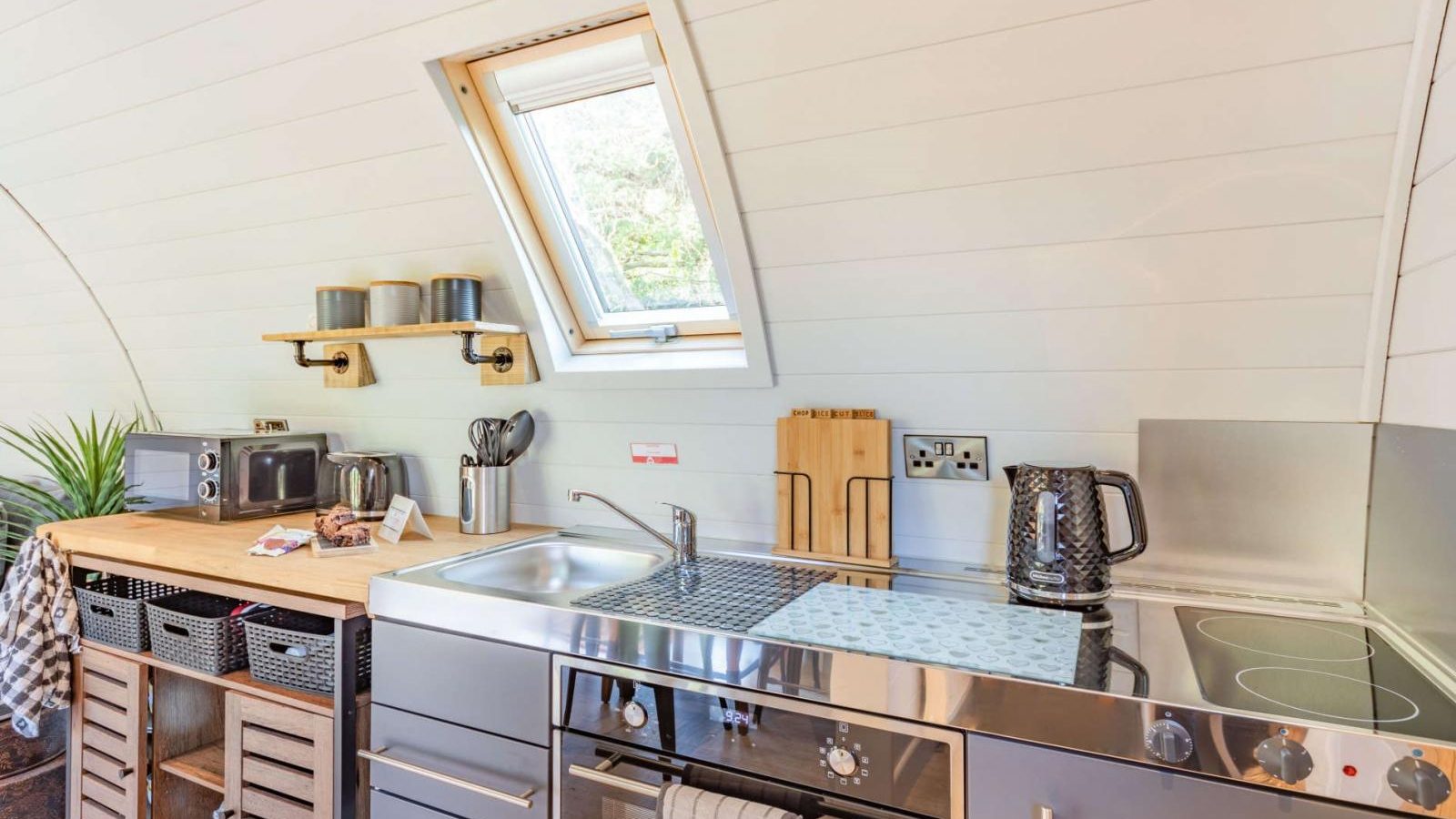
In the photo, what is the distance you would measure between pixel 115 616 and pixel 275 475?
0.58 meters

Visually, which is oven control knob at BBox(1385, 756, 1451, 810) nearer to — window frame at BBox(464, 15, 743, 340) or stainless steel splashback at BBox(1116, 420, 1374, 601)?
stainless steel splashback at BBox(1116, 420, 1374, 601)

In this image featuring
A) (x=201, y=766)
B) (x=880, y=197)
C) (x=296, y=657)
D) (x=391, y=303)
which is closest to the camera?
(x=880, y=197)

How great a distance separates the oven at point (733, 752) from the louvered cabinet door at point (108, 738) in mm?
1289

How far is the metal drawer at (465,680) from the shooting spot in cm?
145

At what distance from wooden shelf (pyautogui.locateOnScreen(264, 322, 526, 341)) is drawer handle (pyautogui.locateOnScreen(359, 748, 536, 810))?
101 cm

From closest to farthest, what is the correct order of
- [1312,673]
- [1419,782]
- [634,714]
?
[1419,782], [1312,673], [634,714]

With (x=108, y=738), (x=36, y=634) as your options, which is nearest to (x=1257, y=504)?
(x=108, y=738)

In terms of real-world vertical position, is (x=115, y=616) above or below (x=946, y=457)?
below

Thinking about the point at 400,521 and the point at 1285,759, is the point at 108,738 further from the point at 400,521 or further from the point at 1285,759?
the point at 1285,759

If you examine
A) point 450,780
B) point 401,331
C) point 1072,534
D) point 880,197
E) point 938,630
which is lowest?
point 450,780

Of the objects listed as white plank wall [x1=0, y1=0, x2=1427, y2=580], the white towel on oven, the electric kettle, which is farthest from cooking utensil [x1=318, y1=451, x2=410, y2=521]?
the electric kettle

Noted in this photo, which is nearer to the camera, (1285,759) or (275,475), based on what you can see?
(1285,759)

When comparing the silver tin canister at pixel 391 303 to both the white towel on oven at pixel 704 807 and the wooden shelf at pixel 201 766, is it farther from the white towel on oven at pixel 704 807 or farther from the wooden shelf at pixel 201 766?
the white towel on oven at pixel 704 807

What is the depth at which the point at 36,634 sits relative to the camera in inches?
81.2
